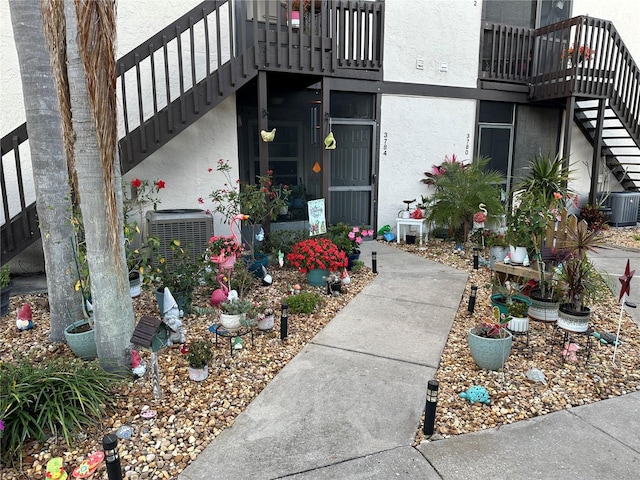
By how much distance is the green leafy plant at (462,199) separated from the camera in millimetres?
6719

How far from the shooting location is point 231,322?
353 cm

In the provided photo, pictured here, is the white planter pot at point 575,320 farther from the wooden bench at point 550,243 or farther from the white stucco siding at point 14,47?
the white stucco siding at point 14,47

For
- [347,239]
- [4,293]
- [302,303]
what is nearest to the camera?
[4,293]

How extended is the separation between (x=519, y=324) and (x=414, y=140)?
15.8 feet

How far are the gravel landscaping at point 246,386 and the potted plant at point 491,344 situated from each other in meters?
0.08

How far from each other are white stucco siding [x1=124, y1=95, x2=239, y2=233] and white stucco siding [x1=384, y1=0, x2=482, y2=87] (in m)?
2.91

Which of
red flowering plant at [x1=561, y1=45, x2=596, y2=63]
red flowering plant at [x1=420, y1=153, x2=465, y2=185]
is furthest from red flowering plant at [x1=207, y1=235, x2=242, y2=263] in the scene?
red flowering plant at [x1=561, y1=45, x2=596, y2=63]

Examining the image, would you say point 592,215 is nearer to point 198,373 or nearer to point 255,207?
point 255,207

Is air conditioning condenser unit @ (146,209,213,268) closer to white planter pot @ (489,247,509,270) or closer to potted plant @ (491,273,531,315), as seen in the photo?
potted plant @ (491,273,531,315)

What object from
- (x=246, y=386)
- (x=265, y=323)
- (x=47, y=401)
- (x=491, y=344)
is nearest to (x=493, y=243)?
(x=491, y=344)

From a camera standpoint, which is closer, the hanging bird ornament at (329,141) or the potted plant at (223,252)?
the potted plant at (223,252)

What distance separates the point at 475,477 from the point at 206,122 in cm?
550

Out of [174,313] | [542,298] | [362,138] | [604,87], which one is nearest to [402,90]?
[362,138]

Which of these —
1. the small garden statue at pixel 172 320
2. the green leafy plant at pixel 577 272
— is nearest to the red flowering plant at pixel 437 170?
the green leafy plant at pixel 577 272
